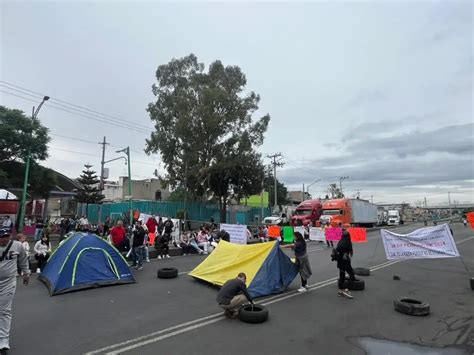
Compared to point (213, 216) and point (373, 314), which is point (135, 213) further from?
point (373, 314)

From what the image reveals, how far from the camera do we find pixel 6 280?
551 cm

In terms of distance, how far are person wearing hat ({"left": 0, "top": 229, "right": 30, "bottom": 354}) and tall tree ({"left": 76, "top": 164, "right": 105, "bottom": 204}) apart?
131 feet

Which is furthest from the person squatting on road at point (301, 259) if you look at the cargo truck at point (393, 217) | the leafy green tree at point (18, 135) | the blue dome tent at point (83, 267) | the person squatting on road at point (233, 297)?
the cargo truck at point (393, 217)

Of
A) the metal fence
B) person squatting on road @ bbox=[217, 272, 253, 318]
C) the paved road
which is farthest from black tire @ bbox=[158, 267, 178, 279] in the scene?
the metal fence

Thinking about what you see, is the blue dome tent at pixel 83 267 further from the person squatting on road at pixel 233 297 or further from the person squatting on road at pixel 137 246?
the person squatting on road at pixel 233 297

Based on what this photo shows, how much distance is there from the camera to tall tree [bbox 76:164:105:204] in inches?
1753

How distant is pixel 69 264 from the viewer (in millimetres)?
9680

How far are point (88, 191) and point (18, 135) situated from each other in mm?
22071

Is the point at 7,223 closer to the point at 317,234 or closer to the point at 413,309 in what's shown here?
the point at 317,234

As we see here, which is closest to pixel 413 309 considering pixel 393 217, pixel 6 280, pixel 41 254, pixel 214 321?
pixel 214 321

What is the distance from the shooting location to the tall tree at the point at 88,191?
44.5m

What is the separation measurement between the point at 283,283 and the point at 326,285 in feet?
5.92

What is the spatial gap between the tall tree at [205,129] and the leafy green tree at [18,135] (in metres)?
10.8

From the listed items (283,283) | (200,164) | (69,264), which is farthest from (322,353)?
(200,164)
